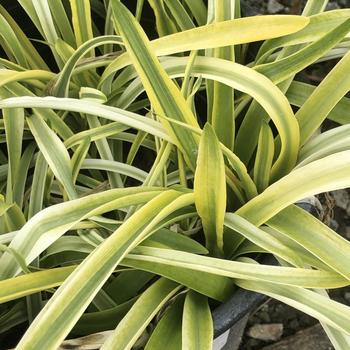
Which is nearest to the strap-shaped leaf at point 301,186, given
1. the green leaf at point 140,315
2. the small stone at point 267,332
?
the green leaf at point 140,315

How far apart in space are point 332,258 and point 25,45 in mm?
499

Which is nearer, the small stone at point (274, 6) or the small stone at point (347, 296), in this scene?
the small stone at point (347, 296)

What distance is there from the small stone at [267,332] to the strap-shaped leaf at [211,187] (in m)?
0.38

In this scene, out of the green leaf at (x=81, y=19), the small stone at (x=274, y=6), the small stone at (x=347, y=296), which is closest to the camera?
the green leaf at (x=81, y=19)

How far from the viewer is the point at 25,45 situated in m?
0.78

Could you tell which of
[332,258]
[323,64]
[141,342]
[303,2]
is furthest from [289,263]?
[303,2]

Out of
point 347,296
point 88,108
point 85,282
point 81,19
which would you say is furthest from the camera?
point 347,296

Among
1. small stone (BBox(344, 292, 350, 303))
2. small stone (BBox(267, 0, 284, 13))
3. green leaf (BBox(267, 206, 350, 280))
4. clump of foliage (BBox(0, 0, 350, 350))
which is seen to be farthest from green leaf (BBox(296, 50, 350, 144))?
small stone (BBox(267, 0, 284, 13))

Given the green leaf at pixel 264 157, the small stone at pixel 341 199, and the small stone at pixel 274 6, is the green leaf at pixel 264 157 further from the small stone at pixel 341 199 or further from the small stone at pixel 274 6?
the small stone at pixel 274 6

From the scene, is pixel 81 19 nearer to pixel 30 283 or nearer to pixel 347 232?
pixel 30 283

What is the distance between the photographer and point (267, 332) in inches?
36.6

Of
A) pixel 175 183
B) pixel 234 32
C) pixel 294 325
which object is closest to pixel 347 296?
pixel 294 325

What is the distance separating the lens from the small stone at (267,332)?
93 cm

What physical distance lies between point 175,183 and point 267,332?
1.25 ft
